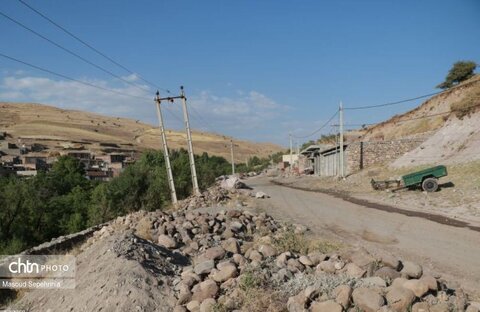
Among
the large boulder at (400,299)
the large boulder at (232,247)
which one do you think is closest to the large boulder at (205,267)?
the large boulder at (232,247)

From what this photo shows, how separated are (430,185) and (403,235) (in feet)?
29.8

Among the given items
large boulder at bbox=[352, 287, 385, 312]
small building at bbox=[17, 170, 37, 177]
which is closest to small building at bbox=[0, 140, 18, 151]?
small building at bbox=[17, 170, 37, 177]

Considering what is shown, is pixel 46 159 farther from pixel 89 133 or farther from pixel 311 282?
pixel 311 282

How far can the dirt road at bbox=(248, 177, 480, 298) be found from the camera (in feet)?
27.4

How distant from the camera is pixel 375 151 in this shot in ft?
115

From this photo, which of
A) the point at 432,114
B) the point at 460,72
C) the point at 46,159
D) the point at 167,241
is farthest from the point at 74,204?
the point at 46,159

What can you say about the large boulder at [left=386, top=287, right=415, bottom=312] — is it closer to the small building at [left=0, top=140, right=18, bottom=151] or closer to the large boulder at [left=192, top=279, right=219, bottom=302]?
the large boulder at [left=192, top=279, right=219, bottom=302]

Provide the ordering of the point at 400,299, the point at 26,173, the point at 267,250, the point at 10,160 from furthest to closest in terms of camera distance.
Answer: the point at 10,160 → the point at 26,173 → the point at 267,250 → the point at 400,299

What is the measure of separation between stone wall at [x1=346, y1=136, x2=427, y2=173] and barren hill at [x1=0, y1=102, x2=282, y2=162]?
85425 mm

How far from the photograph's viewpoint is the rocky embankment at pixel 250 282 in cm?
552

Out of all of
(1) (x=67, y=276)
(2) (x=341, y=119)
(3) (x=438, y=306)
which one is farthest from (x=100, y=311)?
(2) (x=341, y=119)

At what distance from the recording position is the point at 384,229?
12.7 m

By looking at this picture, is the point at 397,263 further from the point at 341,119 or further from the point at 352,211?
the point at 341,119

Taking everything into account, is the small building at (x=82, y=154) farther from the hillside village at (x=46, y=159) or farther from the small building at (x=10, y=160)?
the small building at (x=10, y=160)
